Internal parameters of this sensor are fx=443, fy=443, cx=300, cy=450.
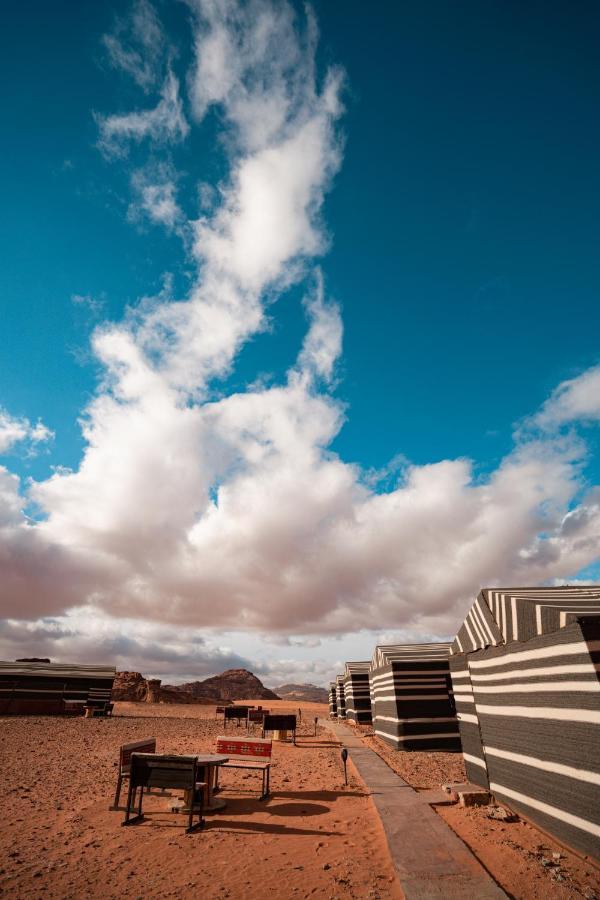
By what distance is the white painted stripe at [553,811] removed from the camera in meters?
6.78

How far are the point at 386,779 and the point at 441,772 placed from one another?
2727 millimetres

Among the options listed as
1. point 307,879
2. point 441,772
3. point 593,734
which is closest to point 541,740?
point 593,734

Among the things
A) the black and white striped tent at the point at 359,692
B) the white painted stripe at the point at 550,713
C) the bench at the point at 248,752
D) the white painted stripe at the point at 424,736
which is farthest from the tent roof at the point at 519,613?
the black and white striped tent at the point at 359,692

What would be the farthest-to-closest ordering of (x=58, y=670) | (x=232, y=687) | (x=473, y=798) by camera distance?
1. (x=232, y=687)
2. (x=58, y=670)
3. (x=473, y=798)

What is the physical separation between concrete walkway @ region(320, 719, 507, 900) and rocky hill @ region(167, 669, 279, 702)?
13546cm

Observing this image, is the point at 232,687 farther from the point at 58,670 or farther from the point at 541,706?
the point at 541,706

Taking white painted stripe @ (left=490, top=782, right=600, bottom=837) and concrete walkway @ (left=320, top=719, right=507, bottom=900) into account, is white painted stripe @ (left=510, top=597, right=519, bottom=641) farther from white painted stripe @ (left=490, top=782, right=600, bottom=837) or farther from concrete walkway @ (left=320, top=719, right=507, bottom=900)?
concrete walkway @ (left=320, top=719, right=507, bottom=900)

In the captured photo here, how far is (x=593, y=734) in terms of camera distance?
6.62m

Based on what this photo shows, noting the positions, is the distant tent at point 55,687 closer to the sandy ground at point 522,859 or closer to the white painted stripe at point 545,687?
the sandy ground at point 522,859

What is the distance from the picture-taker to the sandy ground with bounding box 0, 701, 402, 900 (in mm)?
6172

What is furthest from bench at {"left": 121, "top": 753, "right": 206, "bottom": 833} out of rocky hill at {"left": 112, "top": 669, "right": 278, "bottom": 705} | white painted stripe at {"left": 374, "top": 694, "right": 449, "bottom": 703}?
rocky hill at {"left": 112, "top": 669, "right": 278, "bottom": 705}

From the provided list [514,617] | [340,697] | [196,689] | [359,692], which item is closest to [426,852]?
[514,617]

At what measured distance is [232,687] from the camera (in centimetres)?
14550

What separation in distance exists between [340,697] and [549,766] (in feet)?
149
